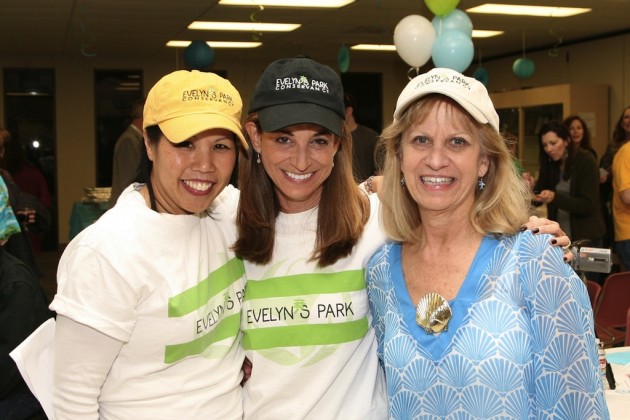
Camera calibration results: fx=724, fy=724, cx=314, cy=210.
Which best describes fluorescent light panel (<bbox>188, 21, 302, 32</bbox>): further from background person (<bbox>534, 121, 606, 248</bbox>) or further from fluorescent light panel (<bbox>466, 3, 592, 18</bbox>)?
background person (<bbox>534, 121, 606, 248</bbox>)

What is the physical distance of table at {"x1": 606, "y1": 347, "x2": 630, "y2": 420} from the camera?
2.25 metres

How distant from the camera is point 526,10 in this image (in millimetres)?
8508

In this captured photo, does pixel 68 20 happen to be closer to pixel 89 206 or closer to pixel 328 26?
pixel 89 206

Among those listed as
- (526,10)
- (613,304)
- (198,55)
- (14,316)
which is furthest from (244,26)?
(14,316)

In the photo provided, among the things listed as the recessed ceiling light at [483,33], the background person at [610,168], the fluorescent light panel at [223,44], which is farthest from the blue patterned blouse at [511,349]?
the fluorescent light panel at [223,44]

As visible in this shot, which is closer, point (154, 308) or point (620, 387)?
point (154, 308)

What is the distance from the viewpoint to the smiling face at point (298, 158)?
6.20 ft

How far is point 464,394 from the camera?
161cm

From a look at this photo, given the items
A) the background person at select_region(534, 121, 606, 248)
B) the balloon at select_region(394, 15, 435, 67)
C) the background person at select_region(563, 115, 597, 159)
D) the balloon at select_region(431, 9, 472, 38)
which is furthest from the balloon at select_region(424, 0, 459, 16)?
the background person at select_region(563, 115, 597, 159)

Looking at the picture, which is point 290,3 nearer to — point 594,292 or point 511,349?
point 594,292

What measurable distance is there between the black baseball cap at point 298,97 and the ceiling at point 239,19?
17.3 ft

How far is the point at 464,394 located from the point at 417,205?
20.5 inches

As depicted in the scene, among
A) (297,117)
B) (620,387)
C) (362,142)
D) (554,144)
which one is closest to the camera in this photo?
(297,117)

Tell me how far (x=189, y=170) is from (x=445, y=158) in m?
0.61
